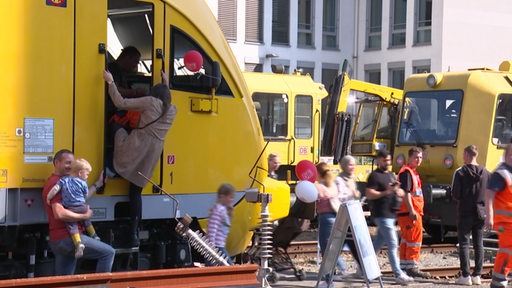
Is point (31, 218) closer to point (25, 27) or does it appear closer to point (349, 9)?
point (25, 27)

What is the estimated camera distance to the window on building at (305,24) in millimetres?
37062

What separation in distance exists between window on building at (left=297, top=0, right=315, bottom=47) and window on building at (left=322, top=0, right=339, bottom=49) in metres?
0.74

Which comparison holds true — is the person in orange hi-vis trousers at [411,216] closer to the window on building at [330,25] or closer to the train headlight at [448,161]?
the train headlight at [448,161]

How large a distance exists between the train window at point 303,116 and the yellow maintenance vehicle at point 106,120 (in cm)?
819

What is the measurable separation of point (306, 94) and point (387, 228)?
770cm

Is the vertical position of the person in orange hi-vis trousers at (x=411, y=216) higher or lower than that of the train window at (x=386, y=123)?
lower

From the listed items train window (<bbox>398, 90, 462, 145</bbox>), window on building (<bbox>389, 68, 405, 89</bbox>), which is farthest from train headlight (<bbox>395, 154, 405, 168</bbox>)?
window on building (<bbox>389, 68, 405, 89</bbox>)

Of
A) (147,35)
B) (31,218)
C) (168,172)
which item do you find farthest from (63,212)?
(147,35)

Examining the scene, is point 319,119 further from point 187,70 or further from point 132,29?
point 187,70

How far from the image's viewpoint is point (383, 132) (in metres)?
19.4

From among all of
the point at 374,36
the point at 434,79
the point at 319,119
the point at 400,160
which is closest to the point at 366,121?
the point at 319,119

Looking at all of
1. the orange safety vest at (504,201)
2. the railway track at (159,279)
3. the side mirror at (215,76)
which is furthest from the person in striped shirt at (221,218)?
the orange safety vest at (504,201)

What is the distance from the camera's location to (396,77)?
123 ft

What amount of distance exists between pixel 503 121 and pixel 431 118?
4.28 ft
